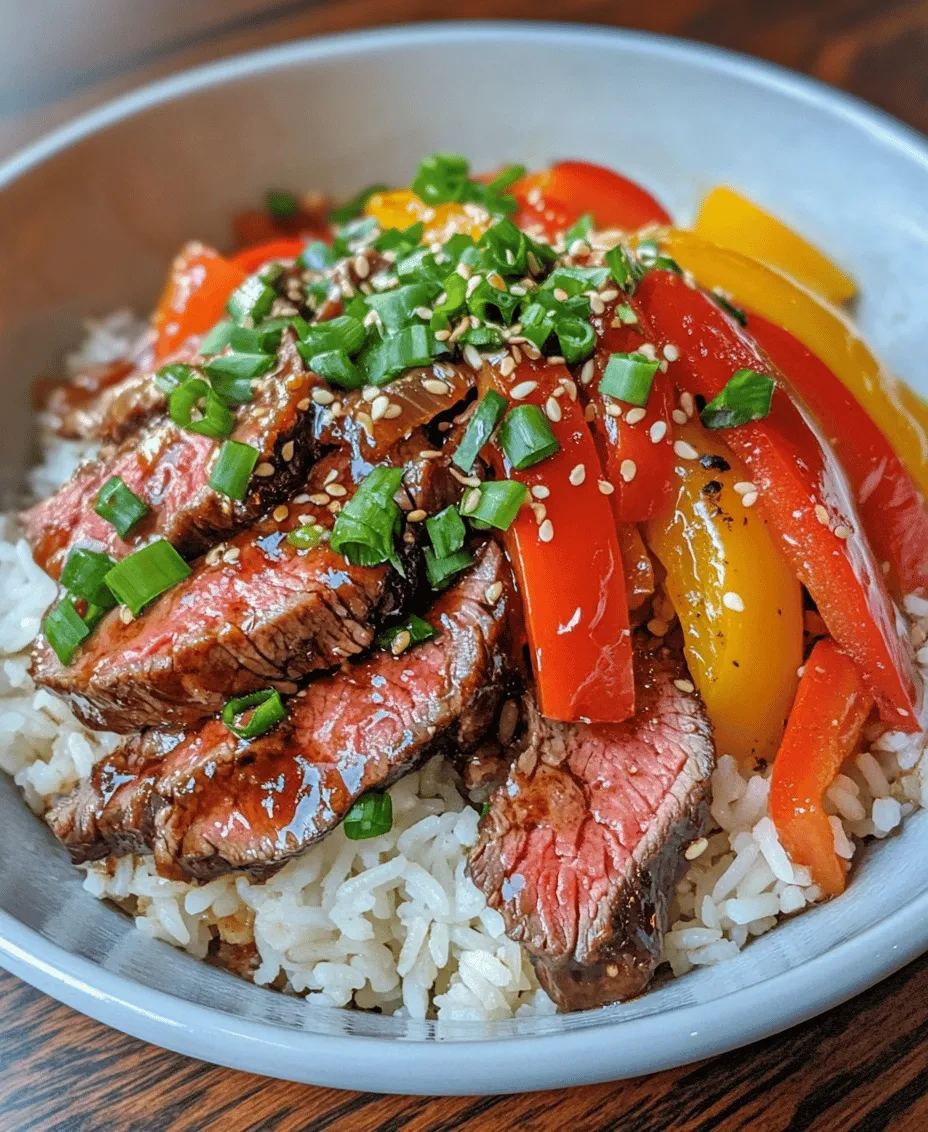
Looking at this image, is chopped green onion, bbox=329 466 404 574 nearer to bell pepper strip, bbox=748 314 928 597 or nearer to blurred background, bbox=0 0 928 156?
bell pepper strip, bbox=748 314 928 597

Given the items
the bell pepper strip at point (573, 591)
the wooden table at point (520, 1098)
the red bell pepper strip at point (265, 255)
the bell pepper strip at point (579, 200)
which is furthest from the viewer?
the red bell pepper strip at point (265, 255)

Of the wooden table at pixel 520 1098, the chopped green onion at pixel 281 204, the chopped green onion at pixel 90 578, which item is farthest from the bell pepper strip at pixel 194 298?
the wooden table at pixel 520 1098

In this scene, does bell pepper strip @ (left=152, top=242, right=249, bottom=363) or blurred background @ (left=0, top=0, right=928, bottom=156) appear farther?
blurred background @ (left=0, top=0, right=928, bottom=156)

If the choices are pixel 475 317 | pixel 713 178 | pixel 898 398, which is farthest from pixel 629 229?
pixel 475 317

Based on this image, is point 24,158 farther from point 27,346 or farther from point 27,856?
point 27,856

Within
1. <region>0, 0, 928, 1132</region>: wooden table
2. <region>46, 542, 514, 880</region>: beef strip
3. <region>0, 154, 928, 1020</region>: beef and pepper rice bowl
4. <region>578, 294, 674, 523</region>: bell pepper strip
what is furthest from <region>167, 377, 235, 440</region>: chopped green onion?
<region>0, 0, 928, 1132</region>: wooden table

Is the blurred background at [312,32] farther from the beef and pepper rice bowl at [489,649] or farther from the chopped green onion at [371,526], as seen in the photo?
the chopped green onion at [371,526]

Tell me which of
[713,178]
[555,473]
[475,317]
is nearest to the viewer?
[555,473]
